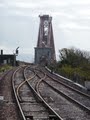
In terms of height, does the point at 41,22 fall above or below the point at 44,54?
above

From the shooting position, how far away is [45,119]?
1364cm

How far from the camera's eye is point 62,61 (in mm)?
63094

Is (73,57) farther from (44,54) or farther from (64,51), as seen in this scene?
(44,54)

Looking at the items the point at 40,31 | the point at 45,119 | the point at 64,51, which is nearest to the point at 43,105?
the point at 45,119

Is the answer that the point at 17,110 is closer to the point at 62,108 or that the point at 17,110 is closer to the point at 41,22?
the point at 62,108

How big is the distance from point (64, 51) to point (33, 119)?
53.7 meters

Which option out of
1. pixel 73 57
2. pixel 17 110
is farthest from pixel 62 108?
pixel 73 57

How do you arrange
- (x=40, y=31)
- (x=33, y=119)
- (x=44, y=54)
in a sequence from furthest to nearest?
1. (x=40, y=31)
2. (x=44, y=54)
3. (x=33, y=119)

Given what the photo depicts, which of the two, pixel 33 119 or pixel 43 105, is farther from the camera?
pixel 43 105

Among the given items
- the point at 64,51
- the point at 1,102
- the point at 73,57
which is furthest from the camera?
the point at 64,51

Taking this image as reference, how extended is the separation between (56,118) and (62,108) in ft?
Answer: 11.4

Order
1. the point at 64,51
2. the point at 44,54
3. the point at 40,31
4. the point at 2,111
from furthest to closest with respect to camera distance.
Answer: the point at 40,31 < the point at 44,54 < the point at 64,51 < the point at 2,111

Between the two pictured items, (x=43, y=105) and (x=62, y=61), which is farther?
(x=62, y=61)

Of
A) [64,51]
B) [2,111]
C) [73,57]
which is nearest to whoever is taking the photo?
[2,111]
